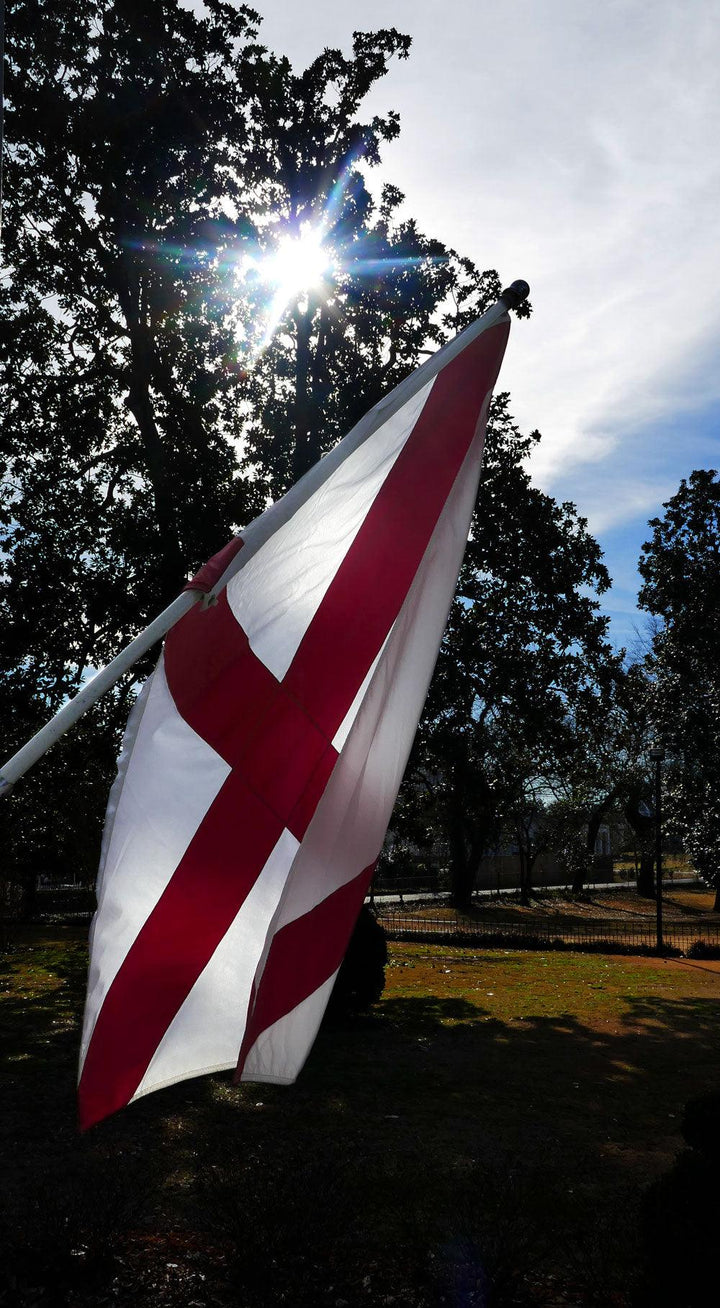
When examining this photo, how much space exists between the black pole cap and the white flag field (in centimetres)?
30

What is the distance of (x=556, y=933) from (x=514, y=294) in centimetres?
2978

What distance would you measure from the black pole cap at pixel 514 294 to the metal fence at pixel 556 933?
24579 millimetres

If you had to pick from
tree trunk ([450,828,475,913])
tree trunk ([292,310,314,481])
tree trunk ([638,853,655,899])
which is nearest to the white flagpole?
tree trunk ([292,310,314,481])

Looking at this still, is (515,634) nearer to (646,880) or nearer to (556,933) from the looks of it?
(556,933)

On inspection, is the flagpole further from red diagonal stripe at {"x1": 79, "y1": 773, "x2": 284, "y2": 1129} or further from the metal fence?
the metal fence

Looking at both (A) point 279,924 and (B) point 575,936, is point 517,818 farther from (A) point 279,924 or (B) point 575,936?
(A) point 279,924

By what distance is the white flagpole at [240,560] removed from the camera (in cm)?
302

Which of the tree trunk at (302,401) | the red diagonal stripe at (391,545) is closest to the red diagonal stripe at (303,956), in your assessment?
the red diagonal stripe at (391,545)

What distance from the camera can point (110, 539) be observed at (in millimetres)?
15594

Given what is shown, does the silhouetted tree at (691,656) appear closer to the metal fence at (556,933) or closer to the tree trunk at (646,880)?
the metal fence at (556,933)

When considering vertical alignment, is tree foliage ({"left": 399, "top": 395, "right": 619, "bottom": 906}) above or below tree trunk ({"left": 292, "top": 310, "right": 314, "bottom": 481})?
below

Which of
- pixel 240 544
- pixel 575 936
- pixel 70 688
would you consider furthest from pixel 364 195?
pixel 575 936

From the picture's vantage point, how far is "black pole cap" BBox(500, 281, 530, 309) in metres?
4.21

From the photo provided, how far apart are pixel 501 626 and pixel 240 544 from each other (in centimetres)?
1507
